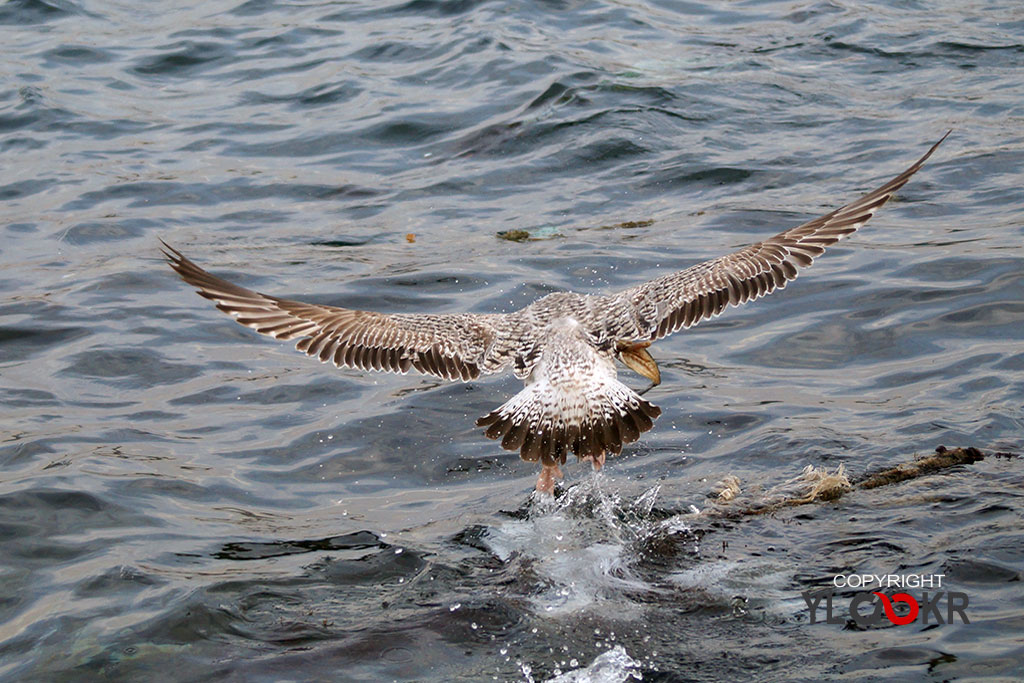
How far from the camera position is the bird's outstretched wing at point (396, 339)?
19.0ft

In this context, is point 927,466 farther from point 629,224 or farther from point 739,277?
point 629,224

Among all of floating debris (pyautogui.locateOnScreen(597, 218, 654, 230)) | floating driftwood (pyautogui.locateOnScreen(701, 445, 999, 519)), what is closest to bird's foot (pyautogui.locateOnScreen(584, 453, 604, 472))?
floating driftwood (pyautogui.locateOnScreen(701, 445, 999, 519))

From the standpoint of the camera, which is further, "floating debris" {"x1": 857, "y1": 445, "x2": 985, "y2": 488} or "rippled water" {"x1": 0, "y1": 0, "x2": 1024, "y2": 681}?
"floating debris" {"x1": 857, "y1": 445, "x2": 985, "y2": 488}

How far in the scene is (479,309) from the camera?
24.7 ft

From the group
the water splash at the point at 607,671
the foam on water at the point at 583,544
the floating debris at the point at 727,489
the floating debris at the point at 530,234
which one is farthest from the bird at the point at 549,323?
the floating debris at the point at 530,234

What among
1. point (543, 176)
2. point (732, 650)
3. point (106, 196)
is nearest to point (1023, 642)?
point (732, 650)

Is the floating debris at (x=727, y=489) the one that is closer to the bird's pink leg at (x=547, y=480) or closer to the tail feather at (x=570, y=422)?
the tail feather at (x=570, y=422)

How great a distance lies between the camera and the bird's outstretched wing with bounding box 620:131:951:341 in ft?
19.1

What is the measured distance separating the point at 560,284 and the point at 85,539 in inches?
141

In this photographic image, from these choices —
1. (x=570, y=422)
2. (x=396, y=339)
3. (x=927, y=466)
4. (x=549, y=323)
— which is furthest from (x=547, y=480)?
(x=927, y=466)

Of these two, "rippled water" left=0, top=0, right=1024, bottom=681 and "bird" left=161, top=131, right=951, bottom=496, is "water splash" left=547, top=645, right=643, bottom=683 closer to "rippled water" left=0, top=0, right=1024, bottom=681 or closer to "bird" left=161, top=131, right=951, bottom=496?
"rippled water" left=0, top=0, right=1024, bottom=681

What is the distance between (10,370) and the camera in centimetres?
700

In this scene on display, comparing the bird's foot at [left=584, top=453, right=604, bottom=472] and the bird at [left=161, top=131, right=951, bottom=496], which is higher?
the bird at [left=161, top=131, right=951, bottom=496]

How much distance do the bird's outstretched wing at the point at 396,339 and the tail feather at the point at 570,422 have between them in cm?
68
